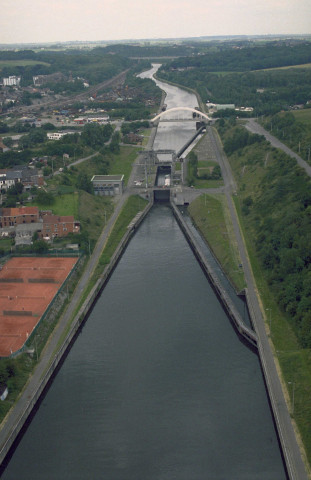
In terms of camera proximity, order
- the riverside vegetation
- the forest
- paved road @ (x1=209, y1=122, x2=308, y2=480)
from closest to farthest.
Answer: paved road @ (x1=209, y1=122, x2=308, y2=480)
the riverside vegetation
the forest

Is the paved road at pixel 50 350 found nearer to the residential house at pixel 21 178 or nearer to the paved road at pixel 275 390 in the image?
the residential house at pixel 21 178

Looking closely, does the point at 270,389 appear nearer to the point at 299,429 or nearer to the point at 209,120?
the point at 299,429

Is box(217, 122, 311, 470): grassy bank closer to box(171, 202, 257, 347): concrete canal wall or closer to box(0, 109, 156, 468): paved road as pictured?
box(171, 202, 257, 347): concrete canal wall

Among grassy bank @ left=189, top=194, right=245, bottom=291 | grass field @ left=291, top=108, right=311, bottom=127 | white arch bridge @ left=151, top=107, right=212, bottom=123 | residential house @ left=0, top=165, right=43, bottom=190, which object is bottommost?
grassy bank @ left=189, top=194, right=245, bottom=291

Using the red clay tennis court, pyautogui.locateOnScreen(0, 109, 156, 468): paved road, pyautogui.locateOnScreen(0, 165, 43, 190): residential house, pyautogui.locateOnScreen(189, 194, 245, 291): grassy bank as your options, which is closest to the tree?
pyautogui.locateOnScreen(0, 165, 43, 190): residential house

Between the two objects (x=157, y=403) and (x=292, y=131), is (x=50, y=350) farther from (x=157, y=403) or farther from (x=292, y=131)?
(x=292, y=131)

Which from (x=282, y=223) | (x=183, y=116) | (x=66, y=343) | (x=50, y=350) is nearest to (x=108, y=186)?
(x=282, y=223)

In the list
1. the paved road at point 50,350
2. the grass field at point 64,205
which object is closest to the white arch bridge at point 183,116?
the grass field at point 64,205
